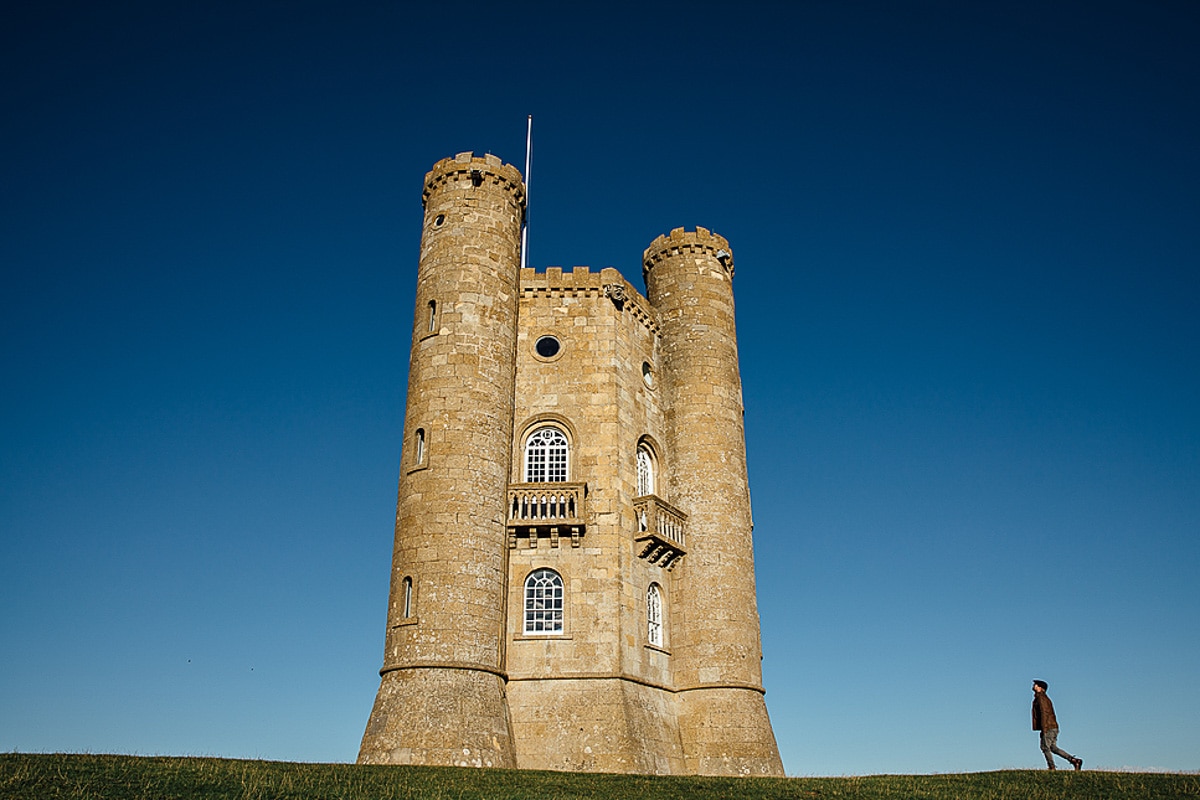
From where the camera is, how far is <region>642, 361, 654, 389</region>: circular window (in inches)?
1362

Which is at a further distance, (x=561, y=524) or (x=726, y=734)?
(x=726, y=734)

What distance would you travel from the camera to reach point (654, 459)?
3397 cm

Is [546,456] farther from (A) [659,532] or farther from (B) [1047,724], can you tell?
(B) [1047,724]

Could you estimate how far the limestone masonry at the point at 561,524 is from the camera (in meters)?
26.2

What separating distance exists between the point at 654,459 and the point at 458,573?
32.2ft

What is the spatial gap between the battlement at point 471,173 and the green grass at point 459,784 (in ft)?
60.8

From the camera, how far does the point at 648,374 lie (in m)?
34.8

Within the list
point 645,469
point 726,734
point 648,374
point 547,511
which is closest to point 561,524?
point 547,511

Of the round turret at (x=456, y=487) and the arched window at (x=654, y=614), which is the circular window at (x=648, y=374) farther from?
the arched window at (x=654, y=614)

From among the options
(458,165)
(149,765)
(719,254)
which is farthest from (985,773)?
(458,165)

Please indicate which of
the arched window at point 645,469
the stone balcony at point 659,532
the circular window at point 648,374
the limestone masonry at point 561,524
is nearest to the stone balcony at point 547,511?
the limestone masonry at point 561,524

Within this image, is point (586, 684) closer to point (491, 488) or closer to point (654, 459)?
point (491, 488)

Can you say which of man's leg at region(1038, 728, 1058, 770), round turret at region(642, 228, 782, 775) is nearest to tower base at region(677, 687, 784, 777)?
round turret at region(642, 228, 782, 775)

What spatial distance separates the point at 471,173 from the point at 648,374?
927 cm
